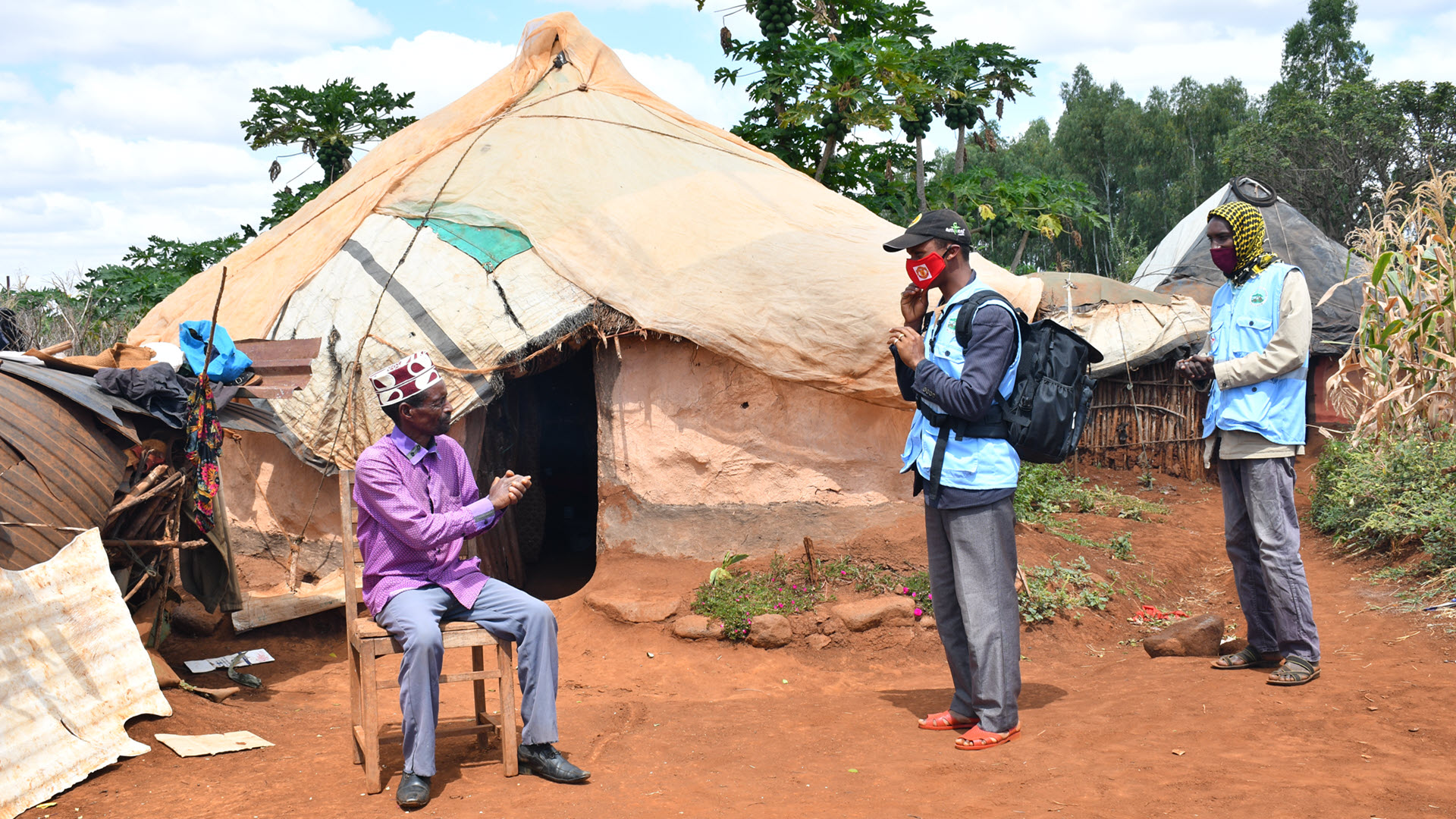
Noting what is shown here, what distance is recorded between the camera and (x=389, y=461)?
368 cm

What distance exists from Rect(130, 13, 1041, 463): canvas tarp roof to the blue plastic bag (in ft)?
2.77

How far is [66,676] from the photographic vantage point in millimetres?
3857

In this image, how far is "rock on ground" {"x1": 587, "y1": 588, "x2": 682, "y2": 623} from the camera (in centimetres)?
606

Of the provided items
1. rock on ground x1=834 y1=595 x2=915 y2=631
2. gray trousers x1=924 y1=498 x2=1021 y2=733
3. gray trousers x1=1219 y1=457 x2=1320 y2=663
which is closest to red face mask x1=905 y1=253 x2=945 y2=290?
gray trousers x1=924 y1=498 x2=1021 y2=733

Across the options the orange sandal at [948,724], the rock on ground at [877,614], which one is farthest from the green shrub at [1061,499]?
the orange sandal at [948,724]

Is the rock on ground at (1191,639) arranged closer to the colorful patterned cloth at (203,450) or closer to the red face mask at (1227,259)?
the red face mask at (1227,259)

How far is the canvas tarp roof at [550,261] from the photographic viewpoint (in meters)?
6.23

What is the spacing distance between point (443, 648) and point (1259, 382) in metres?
3.08

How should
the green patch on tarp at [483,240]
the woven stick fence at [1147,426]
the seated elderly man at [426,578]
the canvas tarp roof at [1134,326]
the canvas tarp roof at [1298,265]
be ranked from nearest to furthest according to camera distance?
the seated elderly man at [426,578] < the green patch on tarp at [483,240] < the canvas tarp roof at [1134,326] < the woven stick fence at [1147,426] < the canvas tarp roof at [1298,265]

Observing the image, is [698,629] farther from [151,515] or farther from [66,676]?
[66,676]

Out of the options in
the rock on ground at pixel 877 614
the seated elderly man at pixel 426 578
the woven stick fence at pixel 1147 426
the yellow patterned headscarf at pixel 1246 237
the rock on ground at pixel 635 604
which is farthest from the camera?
the woven stick fence at pixel 1147 426

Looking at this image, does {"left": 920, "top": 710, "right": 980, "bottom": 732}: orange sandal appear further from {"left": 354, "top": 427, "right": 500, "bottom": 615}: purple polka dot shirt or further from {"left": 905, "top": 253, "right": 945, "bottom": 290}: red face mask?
{"left": 354, "top": 427, "right": 500, "bottom": 615}: purple polka dot shirt

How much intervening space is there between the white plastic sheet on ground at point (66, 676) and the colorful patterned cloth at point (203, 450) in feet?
2.55

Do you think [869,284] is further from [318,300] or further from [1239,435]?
[318,300]
